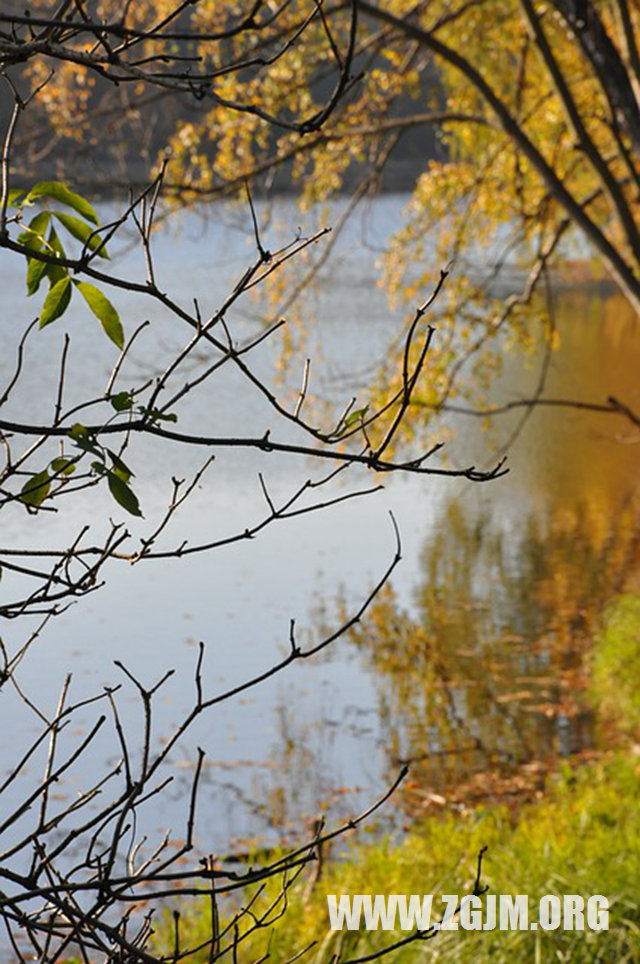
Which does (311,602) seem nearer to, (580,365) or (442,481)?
(442,481)

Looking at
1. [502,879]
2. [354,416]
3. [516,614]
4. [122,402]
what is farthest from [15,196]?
[516,614]

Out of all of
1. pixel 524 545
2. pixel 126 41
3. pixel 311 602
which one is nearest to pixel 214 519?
pixel 311 602

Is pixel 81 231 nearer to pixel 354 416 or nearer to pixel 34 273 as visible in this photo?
pixel 34 273

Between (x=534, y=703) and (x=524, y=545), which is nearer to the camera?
(x=534, y=703)

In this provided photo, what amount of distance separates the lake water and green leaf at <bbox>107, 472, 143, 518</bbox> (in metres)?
3.81

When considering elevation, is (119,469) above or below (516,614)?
below

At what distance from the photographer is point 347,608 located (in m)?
9.54

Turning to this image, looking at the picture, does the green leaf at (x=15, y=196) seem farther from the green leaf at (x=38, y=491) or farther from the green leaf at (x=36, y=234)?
the green leaf at (x=38, y=491)

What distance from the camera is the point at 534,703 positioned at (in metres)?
8.20

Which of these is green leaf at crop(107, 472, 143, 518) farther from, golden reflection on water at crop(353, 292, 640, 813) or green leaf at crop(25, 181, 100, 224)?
golden reflection on water at crop(353, 292, 640, 813)

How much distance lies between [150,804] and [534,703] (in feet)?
8.73

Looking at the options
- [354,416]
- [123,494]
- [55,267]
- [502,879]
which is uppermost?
[55,267]

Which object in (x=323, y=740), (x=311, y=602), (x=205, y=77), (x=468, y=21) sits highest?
(x=468, y=21)

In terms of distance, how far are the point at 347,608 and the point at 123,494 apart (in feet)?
28.2
